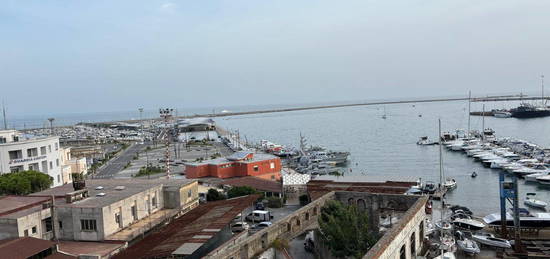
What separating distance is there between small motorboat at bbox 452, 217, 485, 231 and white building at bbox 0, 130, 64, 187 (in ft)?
108

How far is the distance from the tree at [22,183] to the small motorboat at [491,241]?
28.8 meters

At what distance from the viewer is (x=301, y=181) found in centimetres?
3500

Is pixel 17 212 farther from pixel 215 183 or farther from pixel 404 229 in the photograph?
pixel 215 183

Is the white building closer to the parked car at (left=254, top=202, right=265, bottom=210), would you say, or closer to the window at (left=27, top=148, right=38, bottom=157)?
the window at (left=27, top=148, right=38, bottom=157)

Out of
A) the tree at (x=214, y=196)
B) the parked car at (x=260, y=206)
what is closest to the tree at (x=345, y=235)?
the parked car at (x=260, y=206)

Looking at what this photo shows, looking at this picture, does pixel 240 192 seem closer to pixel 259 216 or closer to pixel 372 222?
pixel 259 216

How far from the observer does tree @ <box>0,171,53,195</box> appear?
28156 mm

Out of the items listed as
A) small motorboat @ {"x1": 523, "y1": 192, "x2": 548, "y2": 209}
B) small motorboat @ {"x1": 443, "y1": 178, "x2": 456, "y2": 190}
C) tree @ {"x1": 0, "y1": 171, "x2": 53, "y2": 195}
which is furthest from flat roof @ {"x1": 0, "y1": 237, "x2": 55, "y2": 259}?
small motorboat @ {"x1": 443, "y1": 178, "x2": 456, "y2": 190}

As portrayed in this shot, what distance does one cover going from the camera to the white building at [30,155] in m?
36.9

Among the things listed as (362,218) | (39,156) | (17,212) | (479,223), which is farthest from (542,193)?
(39,156)

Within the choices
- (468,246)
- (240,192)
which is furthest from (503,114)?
(468,246)

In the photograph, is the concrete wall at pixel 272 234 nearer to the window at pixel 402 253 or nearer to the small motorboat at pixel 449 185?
the window at pixel 402 253

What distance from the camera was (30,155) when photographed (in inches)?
1516

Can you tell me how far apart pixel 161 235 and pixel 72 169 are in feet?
107
